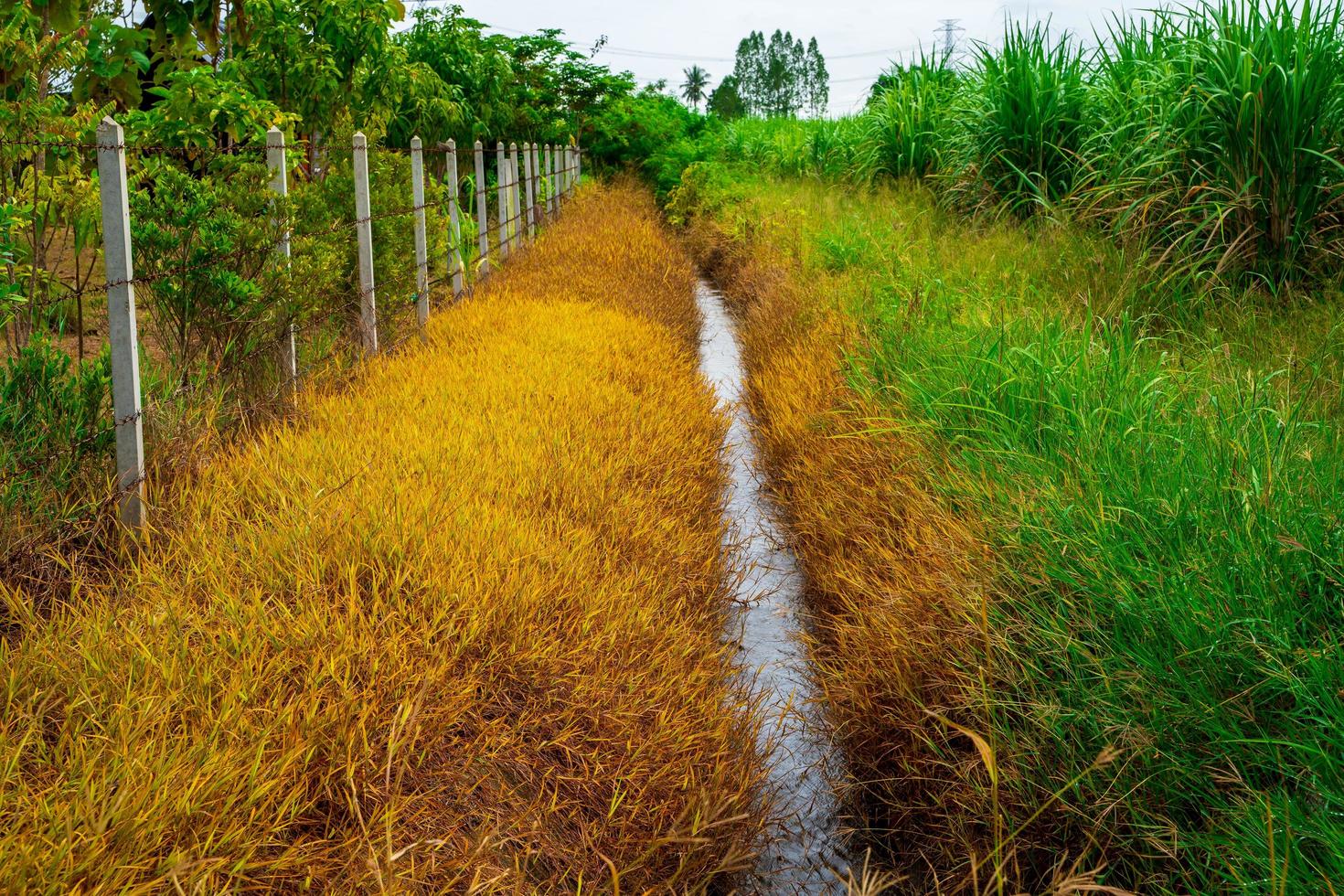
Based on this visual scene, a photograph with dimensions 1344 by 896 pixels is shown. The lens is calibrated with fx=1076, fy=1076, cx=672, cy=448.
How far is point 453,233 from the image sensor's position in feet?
28.3

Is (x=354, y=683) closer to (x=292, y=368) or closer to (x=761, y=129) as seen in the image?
(x=292, y=368)

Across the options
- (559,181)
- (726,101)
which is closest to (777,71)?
(726,101)

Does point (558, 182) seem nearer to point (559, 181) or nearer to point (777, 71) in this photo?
point (559, 181)

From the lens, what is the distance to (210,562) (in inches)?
114

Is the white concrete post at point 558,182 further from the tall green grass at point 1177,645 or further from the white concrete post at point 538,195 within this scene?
the tall green grass at point 1177,645

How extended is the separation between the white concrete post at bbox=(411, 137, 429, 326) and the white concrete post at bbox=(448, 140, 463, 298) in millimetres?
941

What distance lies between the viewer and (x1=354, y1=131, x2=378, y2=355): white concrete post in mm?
6207

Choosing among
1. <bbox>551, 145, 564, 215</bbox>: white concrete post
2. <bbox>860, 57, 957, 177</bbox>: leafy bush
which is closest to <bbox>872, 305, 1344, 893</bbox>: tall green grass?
<bbox>860, 57, 957, 177</bbox>: leafy bush

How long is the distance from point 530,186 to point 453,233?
5.93m

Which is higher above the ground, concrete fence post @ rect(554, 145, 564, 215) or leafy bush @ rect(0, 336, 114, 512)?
concrete fence post @ rect(554, 145, 564, 215)

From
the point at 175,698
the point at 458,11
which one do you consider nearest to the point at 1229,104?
the point at 175,698

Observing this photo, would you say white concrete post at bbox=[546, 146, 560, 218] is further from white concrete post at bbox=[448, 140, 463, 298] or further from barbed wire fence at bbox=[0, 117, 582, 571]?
white concrete post at bbox=[448, 140, 463, 298]

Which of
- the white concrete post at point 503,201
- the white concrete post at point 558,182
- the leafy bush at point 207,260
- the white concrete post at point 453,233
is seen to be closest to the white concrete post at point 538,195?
the white concrete post at point 558,182

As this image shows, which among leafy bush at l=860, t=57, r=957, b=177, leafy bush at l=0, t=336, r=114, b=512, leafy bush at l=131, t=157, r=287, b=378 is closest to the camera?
leafy bush at l=0, t=336, r=114, b=512
